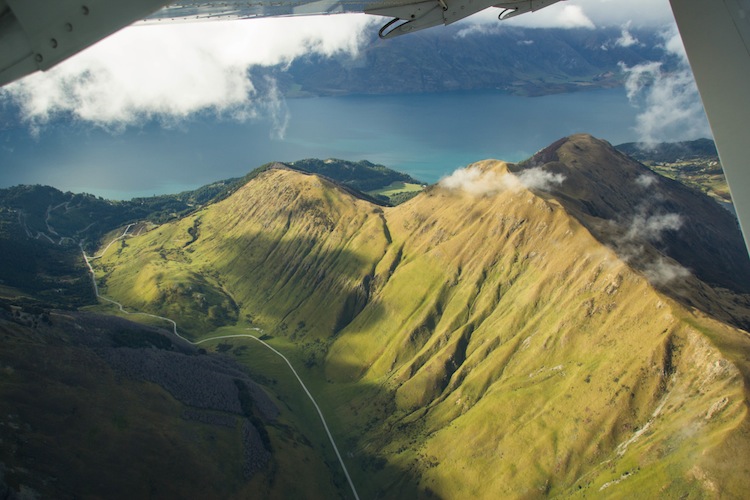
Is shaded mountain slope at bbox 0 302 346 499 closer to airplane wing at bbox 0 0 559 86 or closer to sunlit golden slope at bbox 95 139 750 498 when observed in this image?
sunlit golden slope at bbox 95 139 750 498

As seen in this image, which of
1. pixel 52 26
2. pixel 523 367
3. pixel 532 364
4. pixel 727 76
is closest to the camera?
pixel 52 26

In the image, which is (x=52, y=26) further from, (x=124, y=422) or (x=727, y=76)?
(x=124, y=422)

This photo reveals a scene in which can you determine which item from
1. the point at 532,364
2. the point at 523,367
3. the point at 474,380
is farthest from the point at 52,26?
the point at 474,380

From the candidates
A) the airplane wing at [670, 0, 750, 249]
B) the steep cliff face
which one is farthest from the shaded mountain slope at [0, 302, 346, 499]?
the airplane wing at [670, 0, 750, 249]

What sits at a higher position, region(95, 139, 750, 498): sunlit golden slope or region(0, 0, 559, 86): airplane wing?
region(0, 0, 559, 86): airplane wing

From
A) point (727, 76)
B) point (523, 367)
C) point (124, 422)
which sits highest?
point (727, 76)

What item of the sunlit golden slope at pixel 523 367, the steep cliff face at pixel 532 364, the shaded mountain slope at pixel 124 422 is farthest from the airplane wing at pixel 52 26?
the steep cliff face at pixel 532 364

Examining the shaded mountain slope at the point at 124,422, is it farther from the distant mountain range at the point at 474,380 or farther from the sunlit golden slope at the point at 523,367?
the sunlit golden slope at the point at 523,367

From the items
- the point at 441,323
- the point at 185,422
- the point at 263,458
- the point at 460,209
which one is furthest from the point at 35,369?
the point at 460,209
